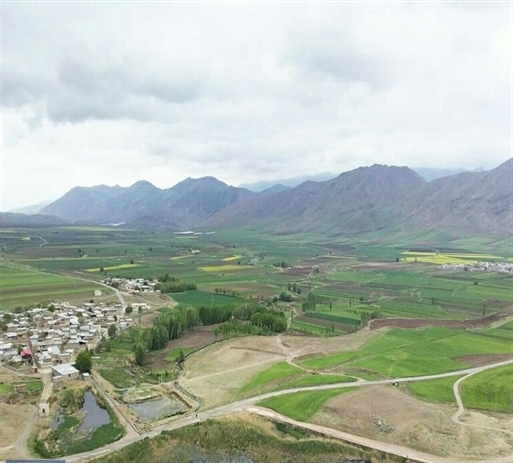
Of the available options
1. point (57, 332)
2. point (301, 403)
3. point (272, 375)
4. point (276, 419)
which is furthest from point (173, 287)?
point (276, 419)

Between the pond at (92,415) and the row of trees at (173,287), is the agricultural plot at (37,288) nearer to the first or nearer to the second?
the row of trees at (173,287)

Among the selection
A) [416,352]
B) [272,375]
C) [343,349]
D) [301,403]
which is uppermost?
[301,403]

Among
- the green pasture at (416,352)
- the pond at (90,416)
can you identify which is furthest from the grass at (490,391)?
the pond at (90,416)

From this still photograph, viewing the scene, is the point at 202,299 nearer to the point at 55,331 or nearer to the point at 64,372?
the point at 55,331

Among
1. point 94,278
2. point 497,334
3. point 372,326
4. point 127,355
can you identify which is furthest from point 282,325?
point 94,278

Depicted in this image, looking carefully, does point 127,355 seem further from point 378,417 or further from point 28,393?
point 378,417

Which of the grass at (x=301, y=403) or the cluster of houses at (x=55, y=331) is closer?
the grass at (x=301, y=403)

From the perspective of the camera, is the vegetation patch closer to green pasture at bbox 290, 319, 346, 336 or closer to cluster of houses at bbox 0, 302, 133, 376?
cluster of houses at bbox 0, 302, 133, 376
